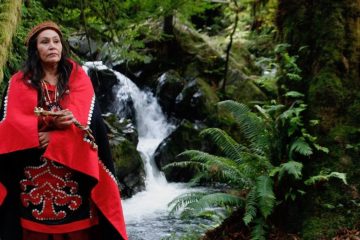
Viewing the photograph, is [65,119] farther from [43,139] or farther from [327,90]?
[327,90]

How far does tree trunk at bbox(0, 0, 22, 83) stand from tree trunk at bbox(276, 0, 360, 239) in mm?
2792

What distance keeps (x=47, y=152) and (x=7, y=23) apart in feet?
4.93

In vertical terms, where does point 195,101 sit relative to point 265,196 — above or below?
below

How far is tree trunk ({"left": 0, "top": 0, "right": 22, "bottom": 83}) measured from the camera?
352cm

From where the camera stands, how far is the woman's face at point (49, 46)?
288 centimetres

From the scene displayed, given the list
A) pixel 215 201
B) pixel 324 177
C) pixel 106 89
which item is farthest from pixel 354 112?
pixel 106 89

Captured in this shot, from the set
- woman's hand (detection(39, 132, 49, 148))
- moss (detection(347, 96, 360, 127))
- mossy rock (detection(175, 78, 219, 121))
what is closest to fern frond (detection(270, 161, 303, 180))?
moss (detection(347, 96, 360, 127))

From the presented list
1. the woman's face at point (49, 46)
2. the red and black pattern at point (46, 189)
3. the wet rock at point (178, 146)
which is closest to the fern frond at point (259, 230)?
the red and black pattern at point (46, 189)

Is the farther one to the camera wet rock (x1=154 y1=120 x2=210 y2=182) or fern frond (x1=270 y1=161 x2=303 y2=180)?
wet rock (x1=154 y1=120 x2=210 y2=182)

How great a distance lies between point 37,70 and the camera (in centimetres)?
290

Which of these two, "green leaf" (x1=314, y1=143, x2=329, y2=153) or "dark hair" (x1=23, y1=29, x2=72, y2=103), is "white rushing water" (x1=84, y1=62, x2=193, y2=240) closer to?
"green leaf" (x1=314, y1=143, x2=329, y2=153)

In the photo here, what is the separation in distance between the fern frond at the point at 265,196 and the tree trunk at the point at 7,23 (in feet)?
8.02

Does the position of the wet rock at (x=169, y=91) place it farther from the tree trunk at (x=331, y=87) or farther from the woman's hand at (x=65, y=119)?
the woman's hand at (x=65, y=119)

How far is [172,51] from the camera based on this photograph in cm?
1422
